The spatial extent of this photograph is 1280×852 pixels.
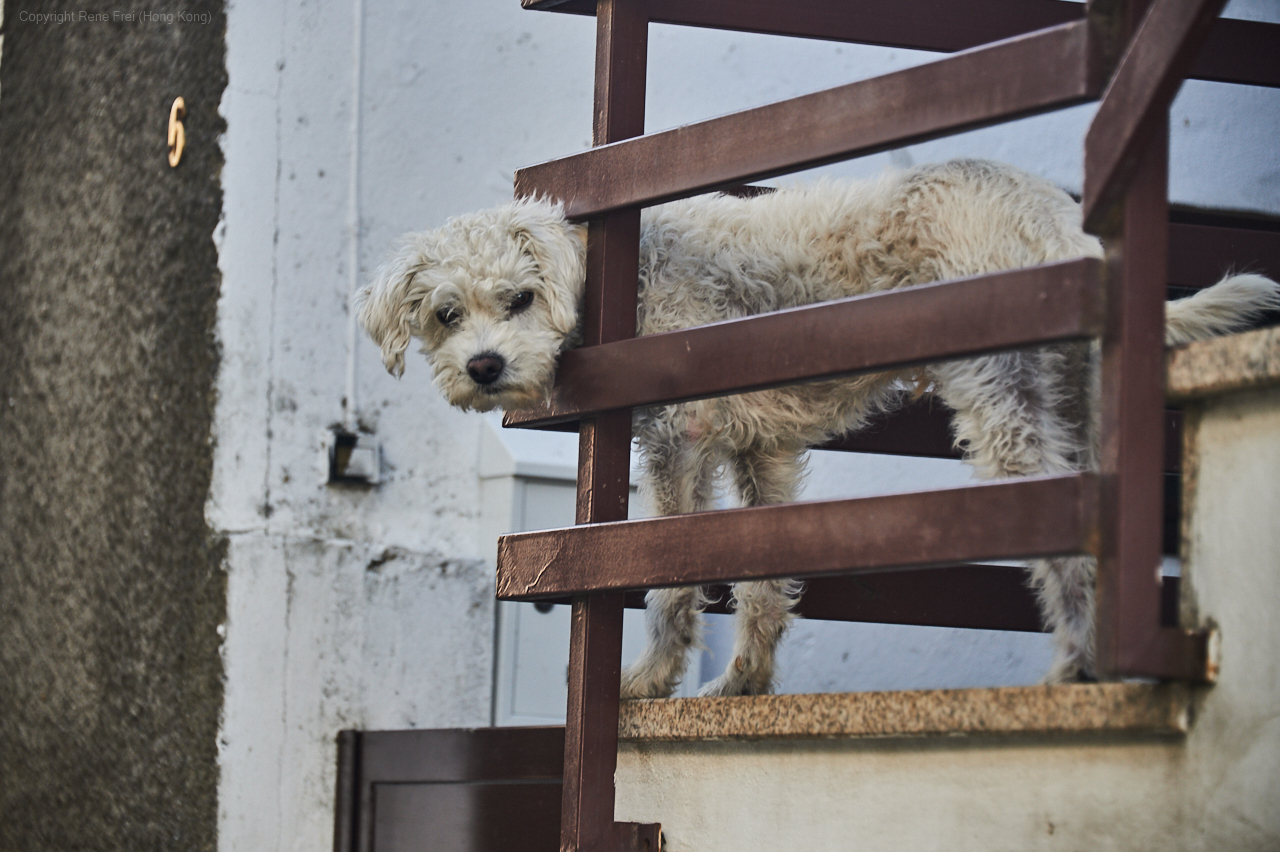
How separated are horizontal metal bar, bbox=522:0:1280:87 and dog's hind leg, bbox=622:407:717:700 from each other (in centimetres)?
96

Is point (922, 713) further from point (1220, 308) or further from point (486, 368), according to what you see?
point (486, 368)

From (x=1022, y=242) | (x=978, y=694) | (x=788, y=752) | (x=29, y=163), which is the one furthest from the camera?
(x=29, y=163)

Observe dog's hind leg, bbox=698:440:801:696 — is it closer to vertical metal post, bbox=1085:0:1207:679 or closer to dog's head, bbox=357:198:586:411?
Answer: dog's head, bbox=357:198:586:411

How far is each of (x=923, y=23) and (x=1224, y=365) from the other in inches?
53.4

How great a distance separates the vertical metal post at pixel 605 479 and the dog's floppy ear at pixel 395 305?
720 millimetres

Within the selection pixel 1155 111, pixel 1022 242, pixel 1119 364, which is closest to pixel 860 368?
pixel 1119 364

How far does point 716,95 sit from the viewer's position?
4.93m

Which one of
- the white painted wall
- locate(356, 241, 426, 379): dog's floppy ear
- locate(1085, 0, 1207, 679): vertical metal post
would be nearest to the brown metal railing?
locate(1085, 0, 1207, 679): vertical metal post

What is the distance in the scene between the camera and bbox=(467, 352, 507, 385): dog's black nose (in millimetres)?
2795

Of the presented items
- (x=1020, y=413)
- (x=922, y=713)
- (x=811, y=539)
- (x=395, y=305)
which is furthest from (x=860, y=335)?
(x=395, y=305)

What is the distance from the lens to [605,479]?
2381 millimetres

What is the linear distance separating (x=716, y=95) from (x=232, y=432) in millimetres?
2190

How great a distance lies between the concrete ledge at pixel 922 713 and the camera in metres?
1.73

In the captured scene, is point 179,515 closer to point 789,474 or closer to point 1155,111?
point 789,474
